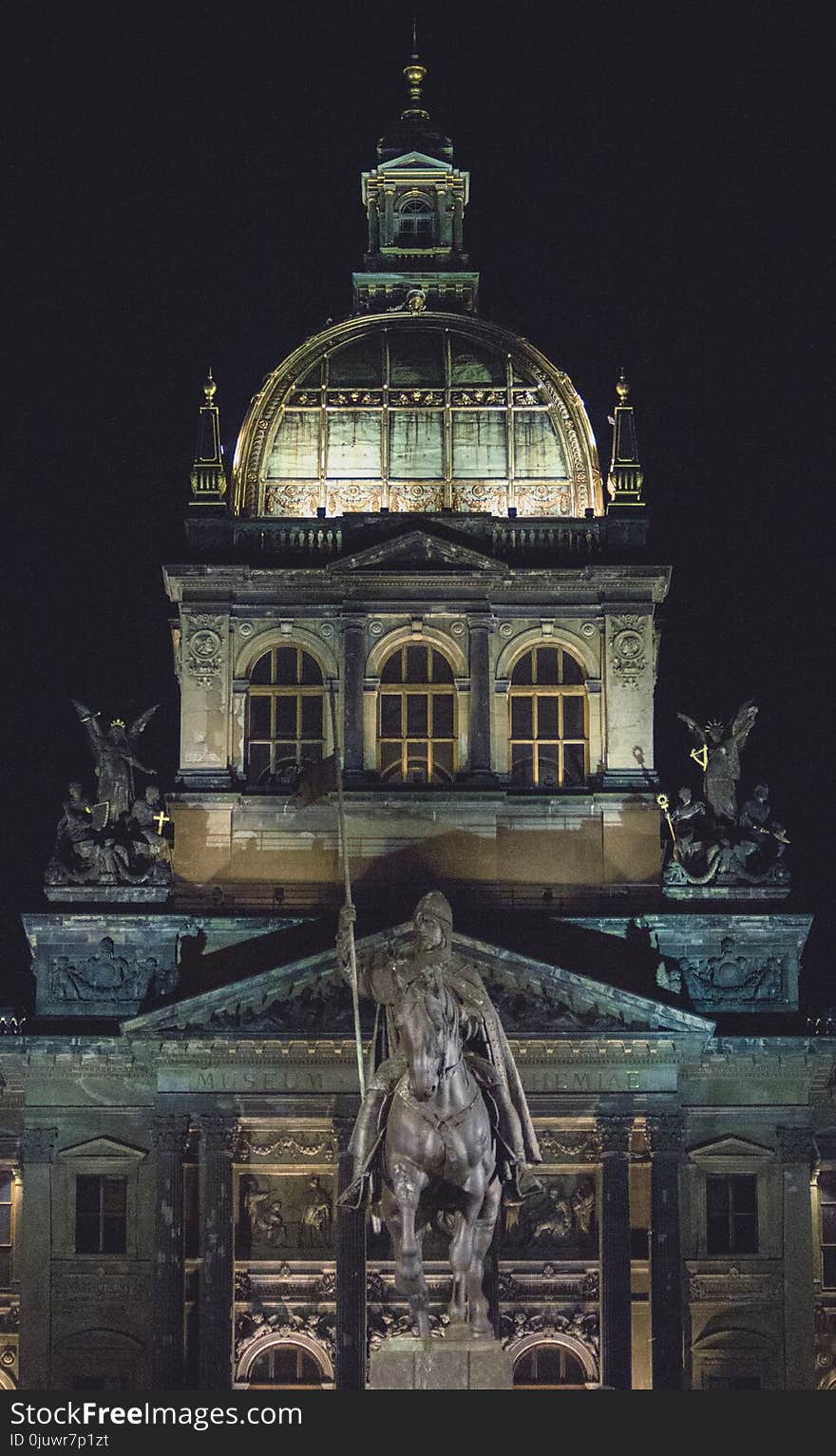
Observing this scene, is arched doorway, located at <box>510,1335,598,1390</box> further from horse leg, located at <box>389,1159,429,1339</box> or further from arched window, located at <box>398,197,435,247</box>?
horse leg, located at <box>389,1159,429,1339</box>

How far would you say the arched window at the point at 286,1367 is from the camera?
7219cm

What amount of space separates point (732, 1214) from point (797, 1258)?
5.68 ft

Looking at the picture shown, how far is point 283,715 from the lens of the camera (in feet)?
265

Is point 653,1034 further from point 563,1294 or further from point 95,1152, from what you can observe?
point 95,1152

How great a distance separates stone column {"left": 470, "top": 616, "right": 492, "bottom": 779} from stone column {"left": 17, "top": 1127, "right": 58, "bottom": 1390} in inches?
518

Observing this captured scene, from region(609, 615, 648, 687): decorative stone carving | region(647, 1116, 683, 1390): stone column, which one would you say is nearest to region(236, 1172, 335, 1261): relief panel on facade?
region(647, 1116, 683, 1390): stone column

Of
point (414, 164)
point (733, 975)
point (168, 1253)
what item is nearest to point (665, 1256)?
point (733, 975)

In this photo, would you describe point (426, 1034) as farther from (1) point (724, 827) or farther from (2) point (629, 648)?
(2) point (629, 648)

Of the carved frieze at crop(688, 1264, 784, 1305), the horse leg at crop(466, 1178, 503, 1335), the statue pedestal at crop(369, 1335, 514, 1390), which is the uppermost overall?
the horse leg at crop(466, 1178, 503, 1335)

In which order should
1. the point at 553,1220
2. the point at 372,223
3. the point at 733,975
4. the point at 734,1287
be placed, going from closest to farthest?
the point at 553,1220
the point at 734,1287
the point at 733,975
the point at 372,223

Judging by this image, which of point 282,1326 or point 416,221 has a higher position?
point 416,221

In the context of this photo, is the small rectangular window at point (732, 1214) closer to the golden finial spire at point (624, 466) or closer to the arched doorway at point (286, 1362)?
the arched doorway at point (286, 1362)

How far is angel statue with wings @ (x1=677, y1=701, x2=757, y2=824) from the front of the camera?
257 ft

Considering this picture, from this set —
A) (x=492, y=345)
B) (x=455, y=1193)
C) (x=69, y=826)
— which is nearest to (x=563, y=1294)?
(x=69, y=826)
